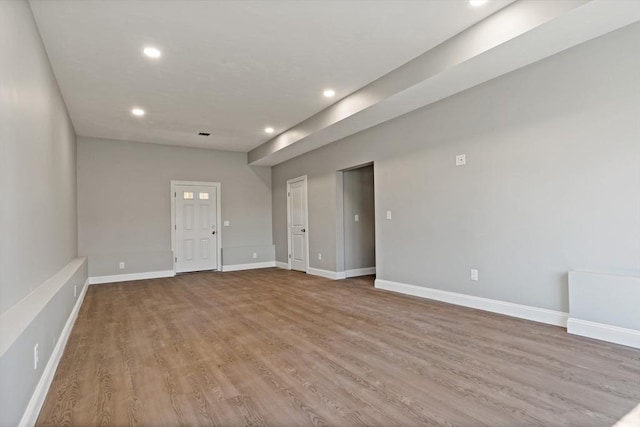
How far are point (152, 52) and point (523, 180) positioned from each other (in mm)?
3982

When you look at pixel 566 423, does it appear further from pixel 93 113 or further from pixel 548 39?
pixel 93 113

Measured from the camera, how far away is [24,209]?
8.06ft

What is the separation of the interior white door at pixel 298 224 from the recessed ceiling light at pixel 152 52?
412 centimetres

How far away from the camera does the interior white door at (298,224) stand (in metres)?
7.41

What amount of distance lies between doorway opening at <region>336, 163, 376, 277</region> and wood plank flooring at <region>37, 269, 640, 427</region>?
239cm

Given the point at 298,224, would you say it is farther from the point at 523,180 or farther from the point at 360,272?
the point at 523,180

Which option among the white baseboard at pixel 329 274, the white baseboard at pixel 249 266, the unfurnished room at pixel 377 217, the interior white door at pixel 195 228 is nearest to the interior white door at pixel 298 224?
the white baseboard at pixel 329 274

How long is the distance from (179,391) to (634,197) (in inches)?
146

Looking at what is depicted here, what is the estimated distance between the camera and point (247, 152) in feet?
27.7

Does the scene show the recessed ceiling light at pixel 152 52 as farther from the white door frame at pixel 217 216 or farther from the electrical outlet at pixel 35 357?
the white door frame at pixel 217 216

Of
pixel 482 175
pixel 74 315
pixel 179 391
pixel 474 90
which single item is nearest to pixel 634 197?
pixel 482 175

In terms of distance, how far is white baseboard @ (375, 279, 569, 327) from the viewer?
333cm

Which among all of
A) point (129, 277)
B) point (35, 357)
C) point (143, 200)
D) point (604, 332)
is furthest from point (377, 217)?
point (129, 277)

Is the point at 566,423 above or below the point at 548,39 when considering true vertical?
below
